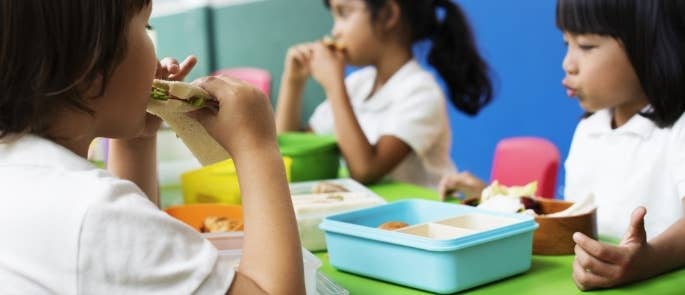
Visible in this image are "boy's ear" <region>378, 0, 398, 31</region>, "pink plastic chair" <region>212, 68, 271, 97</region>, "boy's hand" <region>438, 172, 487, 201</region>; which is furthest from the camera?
"pink plastic chair" <region>212, 68, 271, 97</region>

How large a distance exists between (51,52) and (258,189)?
0.78 feet

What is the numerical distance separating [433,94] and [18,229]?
57.1 inches

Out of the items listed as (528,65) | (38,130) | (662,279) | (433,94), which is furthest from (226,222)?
(528,65)

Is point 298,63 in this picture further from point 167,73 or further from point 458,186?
point 167,73

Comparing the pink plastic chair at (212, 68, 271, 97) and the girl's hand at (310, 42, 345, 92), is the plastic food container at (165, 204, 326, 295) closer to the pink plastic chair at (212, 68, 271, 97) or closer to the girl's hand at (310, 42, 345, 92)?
A: the girl's hand at (310, 42, 345, 92)

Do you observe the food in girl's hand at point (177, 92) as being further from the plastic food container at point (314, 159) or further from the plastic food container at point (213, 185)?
the plastic food container at point (314, 159)

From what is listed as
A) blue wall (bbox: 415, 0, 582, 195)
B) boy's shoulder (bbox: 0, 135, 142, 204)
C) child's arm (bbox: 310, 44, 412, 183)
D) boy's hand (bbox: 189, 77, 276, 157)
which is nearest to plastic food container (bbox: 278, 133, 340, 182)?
child's arm (bbox: 310, 44, 412, 183)

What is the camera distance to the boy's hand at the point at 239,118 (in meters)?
0.87

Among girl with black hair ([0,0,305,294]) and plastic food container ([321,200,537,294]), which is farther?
plastic food container ([321,200,537,294])

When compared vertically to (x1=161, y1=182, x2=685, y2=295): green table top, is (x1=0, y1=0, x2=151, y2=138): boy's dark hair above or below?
above

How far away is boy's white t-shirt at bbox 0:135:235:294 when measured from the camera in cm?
70

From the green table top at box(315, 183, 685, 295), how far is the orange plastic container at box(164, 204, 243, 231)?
216 millimetres

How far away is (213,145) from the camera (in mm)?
937

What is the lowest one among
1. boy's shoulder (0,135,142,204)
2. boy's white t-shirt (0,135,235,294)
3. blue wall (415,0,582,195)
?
blue wall (415,0,582,195)
